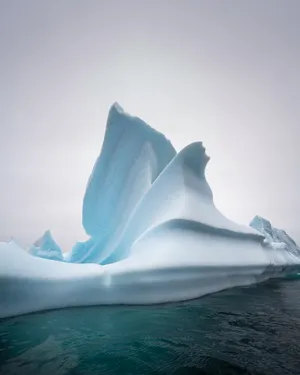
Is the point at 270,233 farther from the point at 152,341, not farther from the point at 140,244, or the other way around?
the point at 152,341

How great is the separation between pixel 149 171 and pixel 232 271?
341cm

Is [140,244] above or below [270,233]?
below

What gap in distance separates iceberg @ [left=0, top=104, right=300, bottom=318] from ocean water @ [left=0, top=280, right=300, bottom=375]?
30 centimetres

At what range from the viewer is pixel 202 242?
5223mm

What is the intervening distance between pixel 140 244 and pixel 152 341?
236 centimetres

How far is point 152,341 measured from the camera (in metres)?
2.52

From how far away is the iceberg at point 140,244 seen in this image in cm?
331

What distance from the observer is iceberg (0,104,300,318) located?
3.31 m

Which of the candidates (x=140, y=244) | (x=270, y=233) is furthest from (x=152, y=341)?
(x=270, y=233)

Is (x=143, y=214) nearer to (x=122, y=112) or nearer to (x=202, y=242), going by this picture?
(x=202, y=242)

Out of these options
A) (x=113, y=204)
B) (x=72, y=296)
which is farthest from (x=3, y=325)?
(x=113, y=204)

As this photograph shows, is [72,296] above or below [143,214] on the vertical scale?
below

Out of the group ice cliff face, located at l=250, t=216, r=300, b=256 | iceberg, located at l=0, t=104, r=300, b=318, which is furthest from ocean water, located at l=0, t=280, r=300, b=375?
ice cliff face, located at l=250, t=216, r=300, b=256

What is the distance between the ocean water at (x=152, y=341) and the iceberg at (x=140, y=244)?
296 mm
